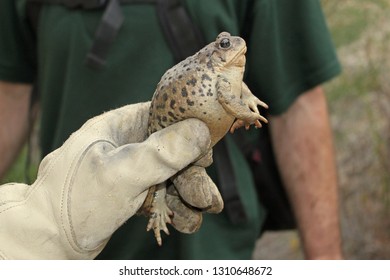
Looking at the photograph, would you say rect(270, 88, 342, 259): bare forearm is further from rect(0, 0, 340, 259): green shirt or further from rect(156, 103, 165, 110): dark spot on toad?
rect(156, 103, 165, 110): dark spot on toad

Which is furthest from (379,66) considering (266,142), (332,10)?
(266,142)

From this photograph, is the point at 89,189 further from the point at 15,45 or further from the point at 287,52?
the point at 15,45

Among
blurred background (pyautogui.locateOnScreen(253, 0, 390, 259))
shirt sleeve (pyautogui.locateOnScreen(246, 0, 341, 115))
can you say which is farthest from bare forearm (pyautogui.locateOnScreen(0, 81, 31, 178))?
blurred background (pyautogui.locateOnScreen(253, 0, 390, 259))

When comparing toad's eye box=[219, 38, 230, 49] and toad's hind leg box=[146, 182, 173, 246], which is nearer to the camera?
toad's eye box=[219, 38, 230, 49]

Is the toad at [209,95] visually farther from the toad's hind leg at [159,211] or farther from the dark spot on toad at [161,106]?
the toad's hind leg at [159,211]

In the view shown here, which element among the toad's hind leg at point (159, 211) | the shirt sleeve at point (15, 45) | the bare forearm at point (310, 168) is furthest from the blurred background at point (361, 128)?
the toad's hind leg at point (159, 211)

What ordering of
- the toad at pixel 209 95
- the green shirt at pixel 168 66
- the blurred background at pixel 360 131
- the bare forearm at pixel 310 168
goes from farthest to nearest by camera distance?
the blurred background at pixel 360 131, the bare forearm at pixel 310 168, the green shirt at pixel 168 66, the toad at pixel 209 95

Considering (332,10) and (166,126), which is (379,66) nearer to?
(332,10)
